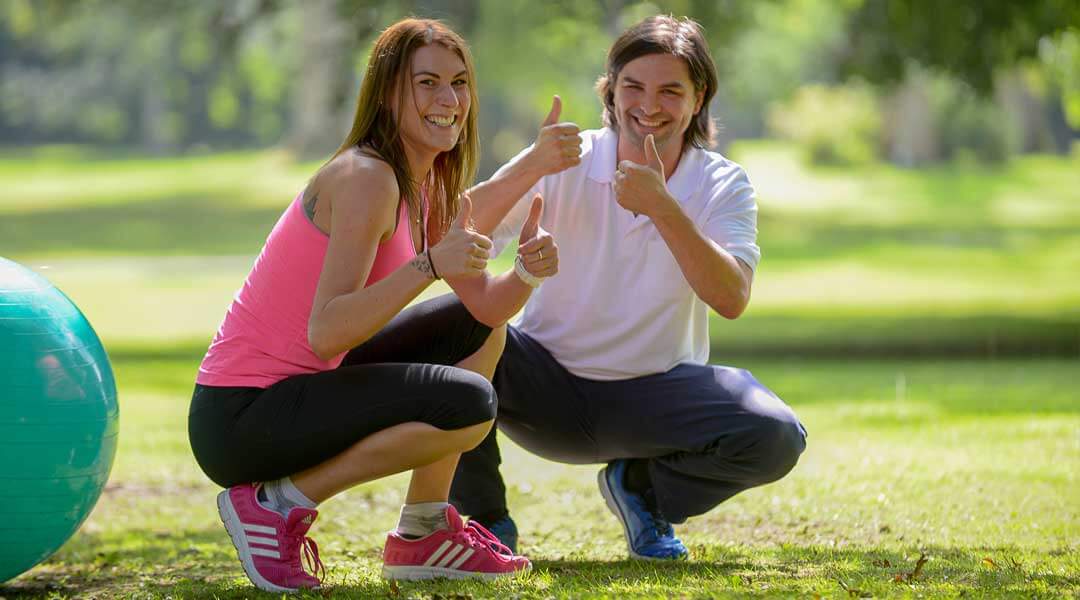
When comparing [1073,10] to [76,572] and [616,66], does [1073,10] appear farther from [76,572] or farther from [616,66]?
[76,572]

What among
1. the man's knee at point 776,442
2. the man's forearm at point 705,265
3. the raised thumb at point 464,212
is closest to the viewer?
the raised thumb at point 464,212

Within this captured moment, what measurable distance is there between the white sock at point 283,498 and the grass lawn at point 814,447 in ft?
0.87

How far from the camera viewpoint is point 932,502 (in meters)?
6.34

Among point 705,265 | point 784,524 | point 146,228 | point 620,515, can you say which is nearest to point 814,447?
point 784,524

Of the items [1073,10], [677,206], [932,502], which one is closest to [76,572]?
[677,206]

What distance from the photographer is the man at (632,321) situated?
5.00m

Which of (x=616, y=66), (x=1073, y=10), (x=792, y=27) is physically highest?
(x=792, y=27)

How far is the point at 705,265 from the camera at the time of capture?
475 centimetres

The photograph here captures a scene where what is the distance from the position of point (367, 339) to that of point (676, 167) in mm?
1408

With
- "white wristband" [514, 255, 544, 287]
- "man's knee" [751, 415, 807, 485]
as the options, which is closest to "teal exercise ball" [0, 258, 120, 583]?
"white wristband" [514, 255, 544, 287]

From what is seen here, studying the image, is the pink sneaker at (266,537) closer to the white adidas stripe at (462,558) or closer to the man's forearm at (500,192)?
the white adidas stripe at (462,558)

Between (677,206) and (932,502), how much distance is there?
7.70 ft

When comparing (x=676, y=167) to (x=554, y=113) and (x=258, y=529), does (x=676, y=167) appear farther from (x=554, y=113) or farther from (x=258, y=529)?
(x=258, y=529)

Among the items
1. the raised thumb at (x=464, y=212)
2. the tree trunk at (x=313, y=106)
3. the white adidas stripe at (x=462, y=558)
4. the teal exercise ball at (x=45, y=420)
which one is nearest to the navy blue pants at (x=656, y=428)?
the white adidas stripe at (x=462, y=558)
